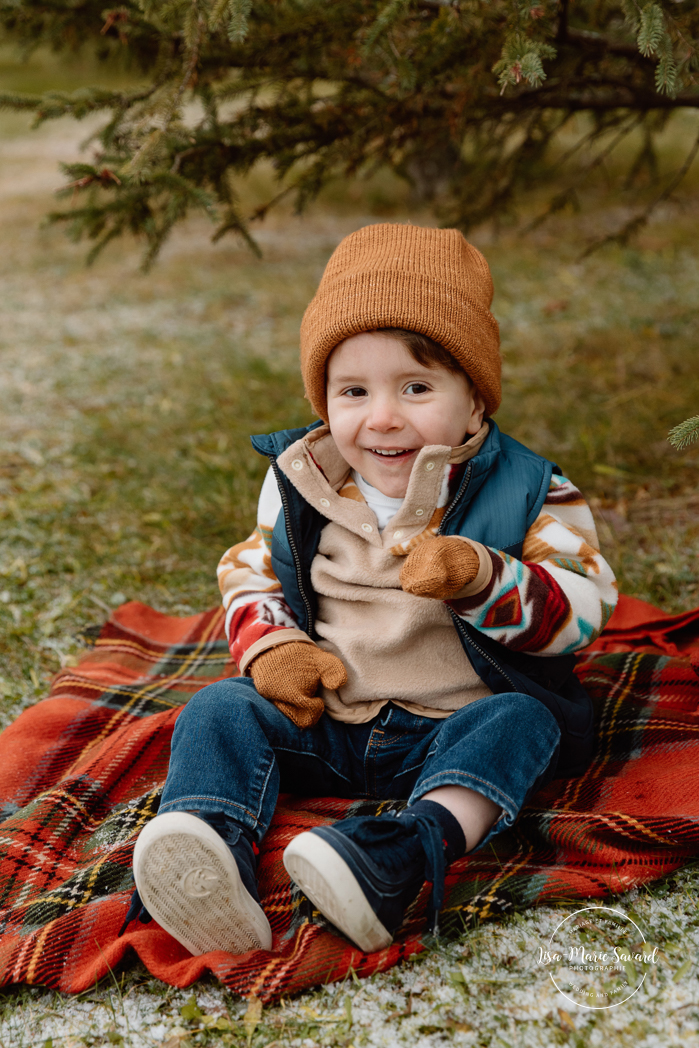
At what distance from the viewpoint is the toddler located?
1.73 meters

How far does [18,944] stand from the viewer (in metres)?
1.71

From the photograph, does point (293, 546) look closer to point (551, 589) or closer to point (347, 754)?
point (347, 754)

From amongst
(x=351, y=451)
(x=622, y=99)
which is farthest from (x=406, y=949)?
(x=622, y=99)

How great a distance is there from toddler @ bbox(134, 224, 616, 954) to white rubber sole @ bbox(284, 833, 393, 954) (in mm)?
82

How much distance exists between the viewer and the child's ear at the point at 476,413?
2094 mm

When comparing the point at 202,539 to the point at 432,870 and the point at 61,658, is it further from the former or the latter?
the point at 432,870

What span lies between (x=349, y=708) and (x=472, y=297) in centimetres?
98

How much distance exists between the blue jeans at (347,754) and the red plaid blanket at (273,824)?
90 mm

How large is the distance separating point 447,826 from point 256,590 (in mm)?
804

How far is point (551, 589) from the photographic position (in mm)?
1844

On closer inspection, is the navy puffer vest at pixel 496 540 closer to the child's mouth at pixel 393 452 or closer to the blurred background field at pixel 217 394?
the child's mouth at pixel 393 452

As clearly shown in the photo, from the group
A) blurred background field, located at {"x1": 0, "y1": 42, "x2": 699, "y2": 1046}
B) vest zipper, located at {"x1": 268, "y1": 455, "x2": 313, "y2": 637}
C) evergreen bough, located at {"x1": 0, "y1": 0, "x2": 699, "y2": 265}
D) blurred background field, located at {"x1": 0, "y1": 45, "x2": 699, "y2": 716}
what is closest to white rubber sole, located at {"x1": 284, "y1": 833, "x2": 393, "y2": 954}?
blurred background field, located at {"x1": 0, "y1": 42, "x2": 699, "y2": 1046}

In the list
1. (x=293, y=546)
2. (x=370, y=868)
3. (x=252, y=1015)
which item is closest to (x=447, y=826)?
(x=370, y=868)

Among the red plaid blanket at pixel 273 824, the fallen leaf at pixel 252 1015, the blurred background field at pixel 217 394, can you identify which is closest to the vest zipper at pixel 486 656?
the red plaid blanket at pixel 273 824
